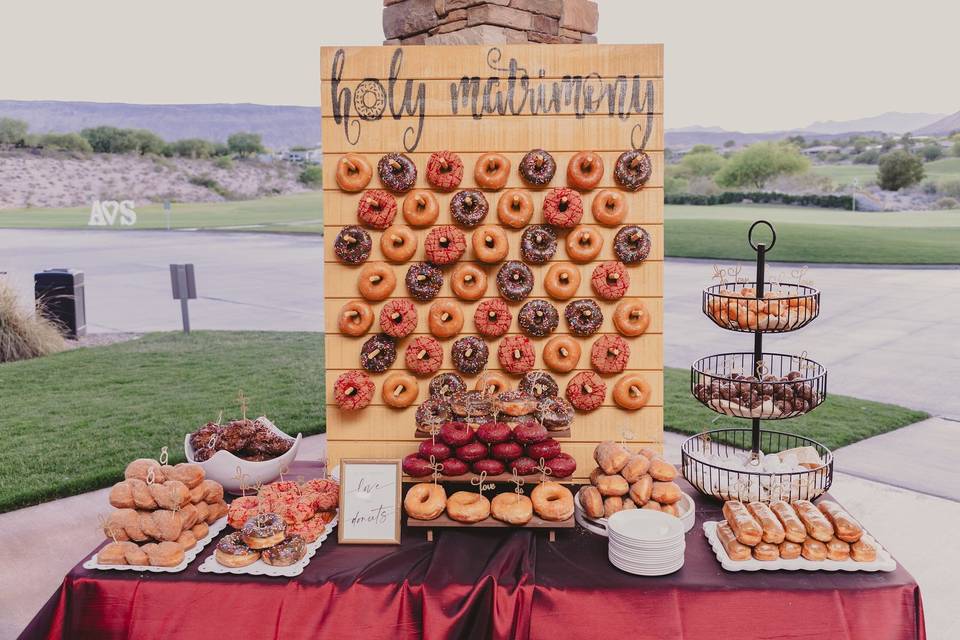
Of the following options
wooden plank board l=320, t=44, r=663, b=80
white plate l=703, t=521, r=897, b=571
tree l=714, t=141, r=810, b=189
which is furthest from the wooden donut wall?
tree l=714, t=141, r=810, b=189

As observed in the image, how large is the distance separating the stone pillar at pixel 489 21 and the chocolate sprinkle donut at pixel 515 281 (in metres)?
1.23

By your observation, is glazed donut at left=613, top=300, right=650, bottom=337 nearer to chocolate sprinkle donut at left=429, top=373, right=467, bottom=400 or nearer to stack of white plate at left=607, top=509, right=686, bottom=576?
chocolate sprinkle donut at left=429, top=373, right=467, bottom=400

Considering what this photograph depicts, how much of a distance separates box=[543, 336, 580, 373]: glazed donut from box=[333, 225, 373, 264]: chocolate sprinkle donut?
3.27 feet

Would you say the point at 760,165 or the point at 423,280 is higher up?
the point at 760,165

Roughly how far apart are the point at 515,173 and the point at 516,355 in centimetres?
88

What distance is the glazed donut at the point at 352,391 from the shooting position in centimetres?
418

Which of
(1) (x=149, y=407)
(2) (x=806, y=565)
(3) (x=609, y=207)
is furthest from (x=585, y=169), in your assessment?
(1) (x=149, y=407)

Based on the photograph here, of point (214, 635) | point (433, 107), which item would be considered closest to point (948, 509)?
point (433, 107)

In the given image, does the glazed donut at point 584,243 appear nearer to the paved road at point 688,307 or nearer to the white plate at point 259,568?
the white plate at point 259,568

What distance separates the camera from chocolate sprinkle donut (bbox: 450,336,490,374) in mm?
4184

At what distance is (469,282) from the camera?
4168mm

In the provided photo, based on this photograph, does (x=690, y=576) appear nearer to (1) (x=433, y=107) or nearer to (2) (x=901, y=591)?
(2) (x=901, y=591)

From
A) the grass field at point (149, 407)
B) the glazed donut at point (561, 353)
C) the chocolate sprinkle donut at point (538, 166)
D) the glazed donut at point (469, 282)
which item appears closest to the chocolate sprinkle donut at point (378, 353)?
the glazed donut at point (469, 282)

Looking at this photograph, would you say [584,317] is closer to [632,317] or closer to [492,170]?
[632,317]
